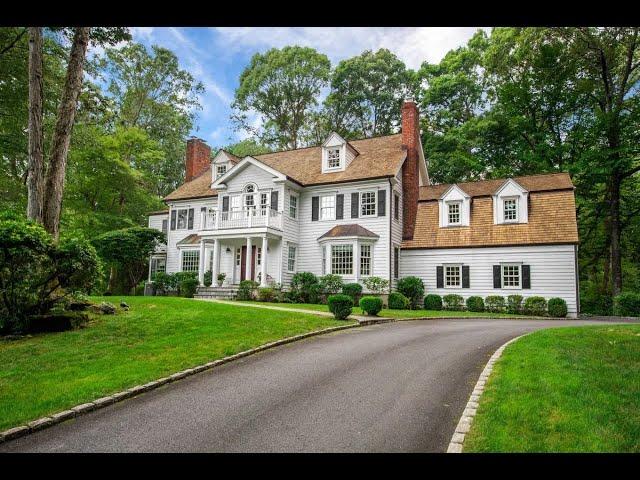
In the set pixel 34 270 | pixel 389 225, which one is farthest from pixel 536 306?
pixel 34 270

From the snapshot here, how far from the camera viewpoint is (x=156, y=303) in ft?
52.6

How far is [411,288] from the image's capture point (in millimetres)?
23562

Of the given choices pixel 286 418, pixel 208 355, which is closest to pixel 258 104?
pixel 208 355

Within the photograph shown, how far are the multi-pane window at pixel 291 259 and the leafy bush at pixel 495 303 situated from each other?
411 inches

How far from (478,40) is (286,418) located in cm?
3621

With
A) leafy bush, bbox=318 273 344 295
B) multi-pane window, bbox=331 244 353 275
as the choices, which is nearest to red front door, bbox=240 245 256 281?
leafy bush, bbox=318 273 344 295

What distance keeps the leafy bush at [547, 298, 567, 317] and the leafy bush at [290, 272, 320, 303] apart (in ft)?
35.9

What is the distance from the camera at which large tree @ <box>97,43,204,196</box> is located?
37656 millimetres

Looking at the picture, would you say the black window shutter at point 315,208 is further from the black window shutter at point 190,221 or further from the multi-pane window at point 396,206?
the black window shutter at point 190,221

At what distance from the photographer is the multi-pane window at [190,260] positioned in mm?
29134

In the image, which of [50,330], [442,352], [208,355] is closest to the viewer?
[208,355]

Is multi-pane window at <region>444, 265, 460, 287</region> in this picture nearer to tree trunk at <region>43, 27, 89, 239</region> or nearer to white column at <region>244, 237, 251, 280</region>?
white column at <region>244, 237, 251, 280</region>
